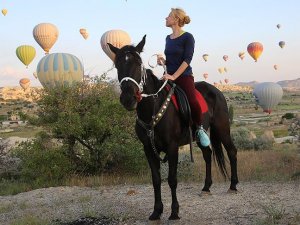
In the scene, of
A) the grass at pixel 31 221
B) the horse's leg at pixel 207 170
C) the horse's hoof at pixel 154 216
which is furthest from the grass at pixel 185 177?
the horse's hoof at pixel 154 216

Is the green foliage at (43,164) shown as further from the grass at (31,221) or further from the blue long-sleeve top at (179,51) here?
the blue long-sleeve top at (179,51)

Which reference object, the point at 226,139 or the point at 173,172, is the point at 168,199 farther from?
the point at 173,172

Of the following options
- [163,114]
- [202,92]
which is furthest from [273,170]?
[163,114]

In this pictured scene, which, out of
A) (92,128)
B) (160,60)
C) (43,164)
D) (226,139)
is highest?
(160,60)

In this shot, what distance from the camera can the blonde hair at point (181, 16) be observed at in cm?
680

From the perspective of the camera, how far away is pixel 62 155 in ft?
41.6

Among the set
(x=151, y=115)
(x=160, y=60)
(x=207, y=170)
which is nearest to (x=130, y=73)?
(x=151, y=115)

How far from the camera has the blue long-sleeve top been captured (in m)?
6.76

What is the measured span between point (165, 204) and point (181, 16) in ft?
11.9

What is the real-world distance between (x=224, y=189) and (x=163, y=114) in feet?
12.0

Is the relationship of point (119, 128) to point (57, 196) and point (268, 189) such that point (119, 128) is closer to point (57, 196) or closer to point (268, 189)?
point (57, 196)

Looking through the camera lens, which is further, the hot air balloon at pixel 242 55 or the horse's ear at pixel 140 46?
the hot air balloon at pixel 242 55


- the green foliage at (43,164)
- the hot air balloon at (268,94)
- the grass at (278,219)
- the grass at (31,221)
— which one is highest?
the hot air balloon at (268,94)

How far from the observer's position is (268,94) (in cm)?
7312
